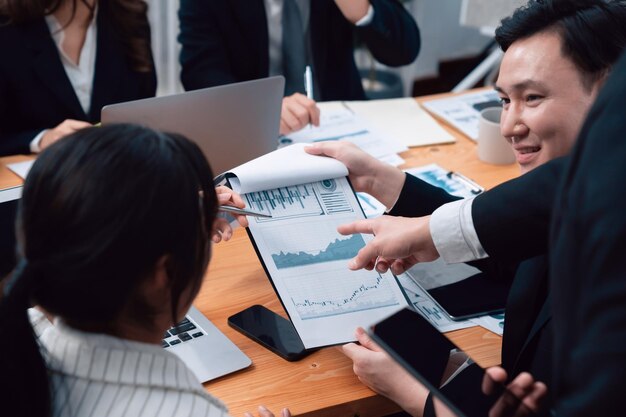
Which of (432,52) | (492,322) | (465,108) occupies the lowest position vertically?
(432,52)

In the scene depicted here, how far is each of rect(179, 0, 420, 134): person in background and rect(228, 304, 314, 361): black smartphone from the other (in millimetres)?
1027

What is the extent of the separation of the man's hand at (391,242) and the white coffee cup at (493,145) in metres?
0.65

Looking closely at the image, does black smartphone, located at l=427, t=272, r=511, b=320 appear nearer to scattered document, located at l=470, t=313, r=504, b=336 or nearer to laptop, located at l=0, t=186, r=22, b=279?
scattered document, located at l=470, t=313, r=504, b=336

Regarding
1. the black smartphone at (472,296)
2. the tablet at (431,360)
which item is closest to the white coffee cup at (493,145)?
the black smartphone at (472,296)

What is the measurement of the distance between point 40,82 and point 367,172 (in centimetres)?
97

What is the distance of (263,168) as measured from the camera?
4.25 ft

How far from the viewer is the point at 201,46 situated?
2150 millimetres

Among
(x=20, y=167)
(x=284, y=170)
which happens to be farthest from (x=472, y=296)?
(x=20, y=167)

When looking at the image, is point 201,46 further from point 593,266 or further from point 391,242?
point 593,266

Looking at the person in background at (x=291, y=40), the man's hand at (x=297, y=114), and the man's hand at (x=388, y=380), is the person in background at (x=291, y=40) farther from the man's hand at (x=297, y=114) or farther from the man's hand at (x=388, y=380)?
the man's hand at (x=388, y=380)

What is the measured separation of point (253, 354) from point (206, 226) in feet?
1.17

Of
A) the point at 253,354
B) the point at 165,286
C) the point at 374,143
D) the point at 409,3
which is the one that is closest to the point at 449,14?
the point at 409,3

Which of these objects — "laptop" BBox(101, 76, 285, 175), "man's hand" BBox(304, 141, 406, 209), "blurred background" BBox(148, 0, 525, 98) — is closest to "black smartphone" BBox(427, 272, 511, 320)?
"man's hand" BBox(304, 141, 406, 209)

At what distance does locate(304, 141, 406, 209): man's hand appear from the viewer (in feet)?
4.60
